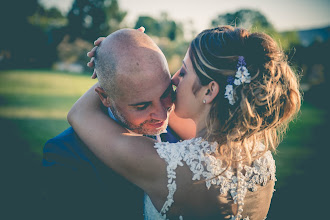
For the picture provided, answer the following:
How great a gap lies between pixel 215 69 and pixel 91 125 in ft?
4.25

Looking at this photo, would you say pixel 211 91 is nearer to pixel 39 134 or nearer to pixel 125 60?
pixel 125 60

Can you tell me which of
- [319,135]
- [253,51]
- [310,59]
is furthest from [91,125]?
[310,59]

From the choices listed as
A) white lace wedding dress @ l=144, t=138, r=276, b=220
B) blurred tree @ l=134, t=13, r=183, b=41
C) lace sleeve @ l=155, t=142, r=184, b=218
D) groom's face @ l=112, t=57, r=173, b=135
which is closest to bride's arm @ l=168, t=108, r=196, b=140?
groom's face @ l=112, t=57, r=173, b=135

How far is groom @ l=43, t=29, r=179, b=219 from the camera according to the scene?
2.27 m

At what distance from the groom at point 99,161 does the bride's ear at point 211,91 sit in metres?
0.49

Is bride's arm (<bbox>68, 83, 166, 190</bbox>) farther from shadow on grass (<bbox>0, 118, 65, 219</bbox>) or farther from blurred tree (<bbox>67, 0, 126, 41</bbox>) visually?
blurred tree (<bbox>67, 0, 126, 41</bbox>)

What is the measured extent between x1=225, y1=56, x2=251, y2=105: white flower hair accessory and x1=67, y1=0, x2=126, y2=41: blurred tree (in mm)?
41831

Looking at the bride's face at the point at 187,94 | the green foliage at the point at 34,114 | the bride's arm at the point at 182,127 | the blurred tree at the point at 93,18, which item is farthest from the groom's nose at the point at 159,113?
the blurred tree at the point at 93,18

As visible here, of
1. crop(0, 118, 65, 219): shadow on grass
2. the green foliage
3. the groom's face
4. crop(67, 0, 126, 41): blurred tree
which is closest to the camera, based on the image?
the groom's face

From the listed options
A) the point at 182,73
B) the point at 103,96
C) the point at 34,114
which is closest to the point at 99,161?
the point at 103,96

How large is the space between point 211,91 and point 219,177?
2.55 feet

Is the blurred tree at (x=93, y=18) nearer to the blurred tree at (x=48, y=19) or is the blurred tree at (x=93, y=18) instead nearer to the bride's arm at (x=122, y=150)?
the blurred tree at (x=48, y=19)

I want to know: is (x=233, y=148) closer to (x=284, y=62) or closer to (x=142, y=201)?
(x=284, y=62)

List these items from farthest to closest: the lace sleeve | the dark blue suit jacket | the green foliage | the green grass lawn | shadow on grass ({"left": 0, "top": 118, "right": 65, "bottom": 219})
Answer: the green foliage
the green grass lawn
shadow on grass ({"left": 0, "top": 118, "right": 65, "bottom": 219})
the dark blue suit jacket
the lace sleeve
